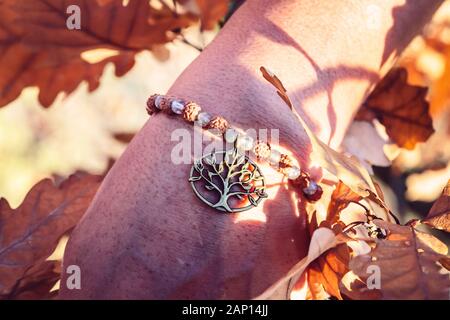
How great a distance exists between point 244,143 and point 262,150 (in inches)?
0.7

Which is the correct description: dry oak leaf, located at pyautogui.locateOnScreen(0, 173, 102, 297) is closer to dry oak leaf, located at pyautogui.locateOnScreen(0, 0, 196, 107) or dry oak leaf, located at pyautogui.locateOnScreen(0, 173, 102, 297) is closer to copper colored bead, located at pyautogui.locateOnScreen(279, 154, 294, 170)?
dry oak leaf, located at pyautogui.locateOnScreen(0, 0, 196, 107)

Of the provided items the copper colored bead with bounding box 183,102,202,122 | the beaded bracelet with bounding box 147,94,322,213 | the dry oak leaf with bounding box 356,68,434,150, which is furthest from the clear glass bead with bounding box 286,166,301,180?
the dry oak leaf with bounding box 356,68,434,150

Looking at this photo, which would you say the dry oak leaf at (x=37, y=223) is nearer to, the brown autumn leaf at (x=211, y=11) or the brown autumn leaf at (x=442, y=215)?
the brown autumn leaf at (x=211, y=11)

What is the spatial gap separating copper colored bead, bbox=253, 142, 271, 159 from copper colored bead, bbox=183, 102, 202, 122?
7cm

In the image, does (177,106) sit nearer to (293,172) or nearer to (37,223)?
(293,172)

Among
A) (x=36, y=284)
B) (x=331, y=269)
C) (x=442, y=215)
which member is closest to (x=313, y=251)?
(x=331, y=269)

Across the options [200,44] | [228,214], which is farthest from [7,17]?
[228,214]

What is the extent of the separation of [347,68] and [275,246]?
222 mm

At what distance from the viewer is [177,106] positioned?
20.4 inches

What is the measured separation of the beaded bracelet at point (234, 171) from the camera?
0.49 meters

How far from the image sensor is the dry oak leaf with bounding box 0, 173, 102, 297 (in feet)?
2.20

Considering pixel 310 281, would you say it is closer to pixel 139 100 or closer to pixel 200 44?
pixel 200 44

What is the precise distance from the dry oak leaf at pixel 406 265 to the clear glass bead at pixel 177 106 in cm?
22
